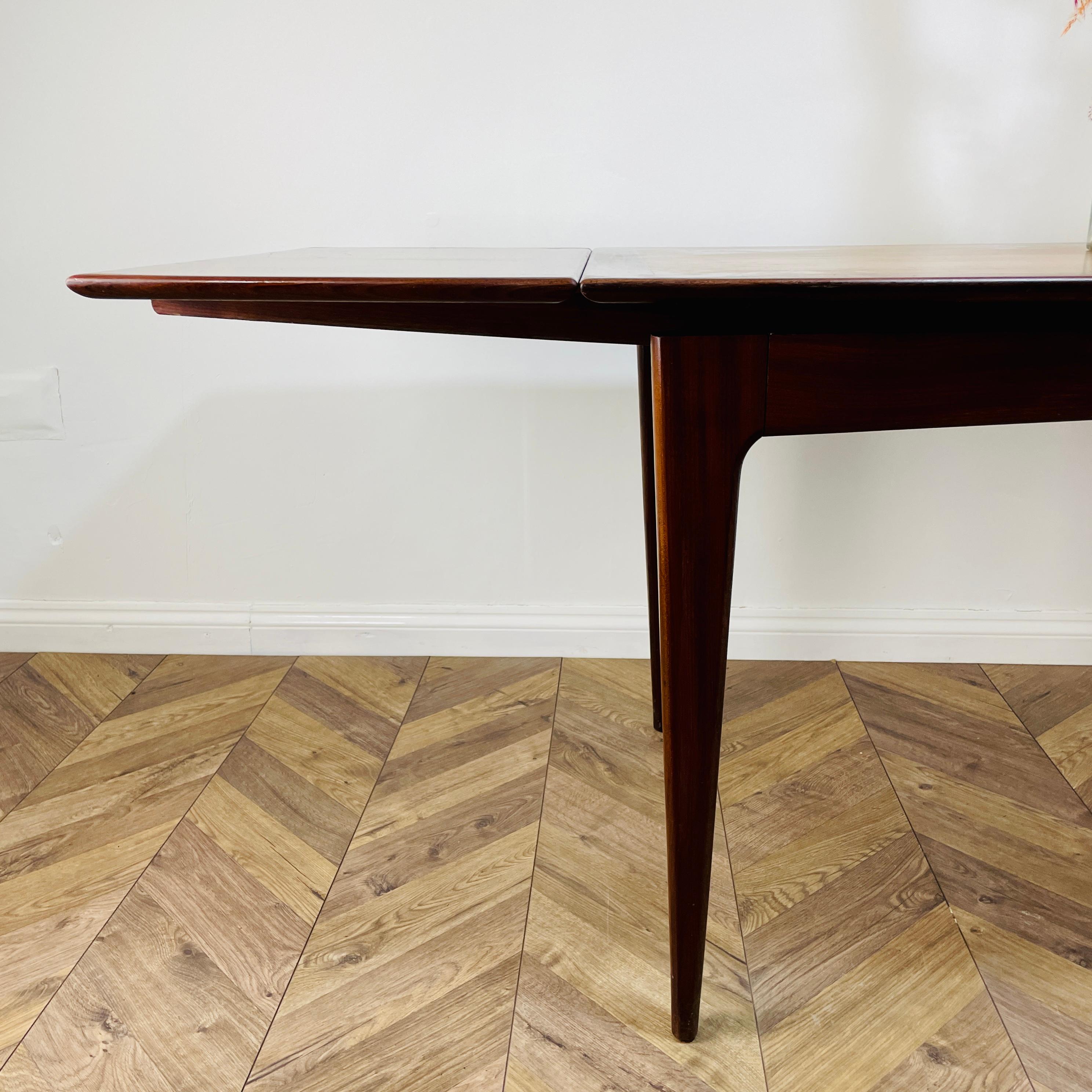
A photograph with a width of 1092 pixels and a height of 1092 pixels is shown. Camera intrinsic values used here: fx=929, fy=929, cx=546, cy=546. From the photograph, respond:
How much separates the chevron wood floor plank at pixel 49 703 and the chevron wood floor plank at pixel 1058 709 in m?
1.34

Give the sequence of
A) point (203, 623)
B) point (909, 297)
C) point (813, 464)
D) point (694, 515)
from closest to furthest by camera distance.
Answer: point (909, 297) < point (694, 515) < point (813, 464) < point (203, 623)

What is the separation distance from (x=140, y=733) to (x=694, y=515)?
1017 millimetres

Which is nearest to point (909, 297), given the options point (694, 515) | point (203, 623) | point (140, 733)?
point (694, 515)

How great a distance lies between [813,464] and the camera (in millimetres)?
1432

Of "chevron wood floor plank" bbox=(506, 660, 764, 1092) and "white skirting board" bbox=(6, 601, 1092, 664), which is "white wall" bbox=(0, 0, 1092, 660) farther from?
"chevron wood floor plank" bbox=(506, 660, 764, 1092)

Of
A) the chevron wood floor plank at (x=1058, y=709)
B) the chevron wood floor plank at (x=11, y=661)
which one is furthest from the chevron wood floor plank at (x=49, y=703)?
the chevron wood floor plank at (x=1058, y=709)

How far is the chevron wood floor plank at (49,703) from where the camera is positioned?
1254 millimetres

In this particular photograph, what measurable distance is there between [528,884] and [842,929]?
0.32 m

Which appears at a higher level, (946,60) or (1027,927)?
(946,60)

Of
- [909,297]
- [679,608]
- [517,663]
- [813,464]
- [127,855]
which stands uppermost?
[909,297]

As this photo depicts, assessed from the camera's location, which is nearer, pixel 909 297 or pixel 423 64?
pixel 909 297

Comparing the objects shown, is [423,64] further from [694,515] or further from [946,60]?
[694,515]

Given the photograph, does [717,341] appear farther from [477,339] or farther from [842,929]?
[477,339]

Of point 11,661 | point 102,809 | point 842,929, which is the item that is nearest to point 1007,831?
point 842,929
